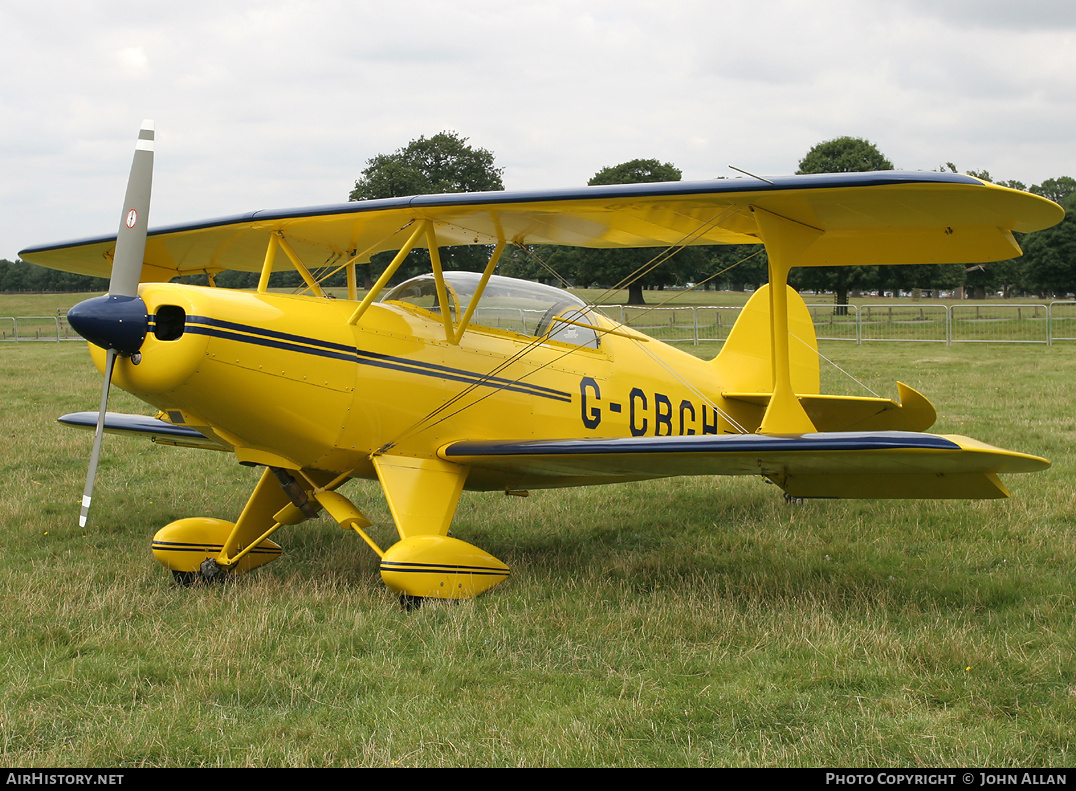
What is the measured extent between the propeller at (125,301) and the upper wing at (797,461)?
2.23 meters

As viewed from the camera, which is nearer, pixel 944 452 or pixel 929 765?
pixel 929 765

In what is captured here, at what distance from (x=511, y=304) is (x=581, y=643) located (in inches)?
120

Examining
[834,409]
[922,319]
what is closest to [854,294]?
[922,319]

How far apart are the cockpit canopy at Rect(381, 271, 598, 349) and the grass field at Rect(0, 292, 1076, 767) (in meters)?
1.82

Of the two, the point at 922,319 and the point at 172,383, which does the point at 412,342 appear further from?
the point at 922,319

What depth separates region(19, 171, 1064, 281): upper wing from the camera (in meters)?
5.09

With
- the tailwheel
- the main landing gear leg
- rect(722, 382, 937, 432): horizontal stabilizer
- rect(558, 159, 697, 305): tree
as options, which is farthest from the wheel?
rect(558, 159, 697, 305): tree

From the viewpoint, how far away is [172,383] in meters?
5.06

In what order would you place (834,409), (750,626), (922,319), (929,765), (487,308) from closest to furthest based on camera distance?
(929,765)
(750,626)
(487,308)
(834,409)
(922,319)

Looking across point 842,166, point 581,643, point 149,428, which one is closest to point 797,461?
point 581,643

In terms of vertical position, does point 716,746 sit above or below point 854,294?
below

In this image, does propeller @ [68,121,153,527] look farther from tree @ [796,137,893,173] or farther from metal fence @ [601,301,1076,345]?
tree @ [796,137,893,173]

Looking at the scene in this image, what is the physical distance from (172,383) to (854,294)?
286 ft

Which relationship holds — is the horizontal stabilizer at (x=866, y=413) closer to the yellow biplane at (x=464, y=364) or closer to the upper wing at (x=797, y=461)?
the yellow biplane at (x=464, y=364)
